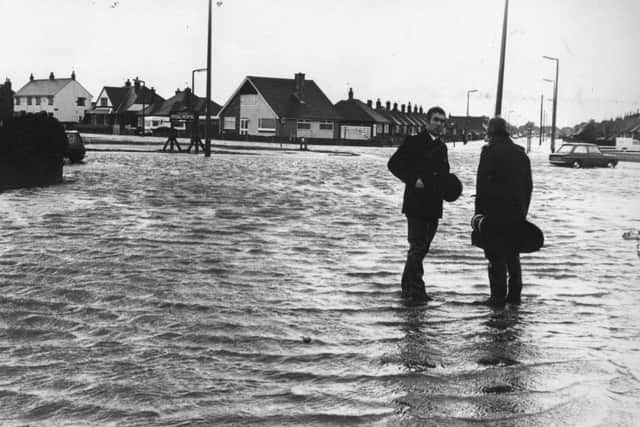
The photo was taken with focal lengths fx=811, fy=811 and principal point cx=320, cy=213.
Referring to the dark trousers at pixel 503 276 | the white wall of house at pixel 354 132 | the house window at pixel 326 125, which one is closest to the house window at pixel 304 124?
the house window at pixel 326 125

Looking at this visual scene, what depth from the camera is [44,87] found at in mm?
120750

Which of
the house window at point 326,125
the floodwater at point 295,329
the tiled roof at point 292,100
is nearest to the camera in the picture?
the floodwater at point 295,329

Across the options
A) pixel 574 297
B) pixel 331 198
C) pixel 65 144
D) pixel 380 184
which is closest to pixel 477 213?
pixel 574 297

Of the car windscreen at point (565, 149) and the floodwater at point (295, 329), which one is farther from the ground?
the car windscreen at point (565, 149)

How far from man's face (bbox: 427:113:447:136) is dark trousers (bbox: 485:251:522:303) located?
1187 mm

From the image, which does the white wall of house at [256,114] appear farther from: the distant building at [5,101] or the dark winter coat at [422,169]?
the dark winter coat at [422,169]

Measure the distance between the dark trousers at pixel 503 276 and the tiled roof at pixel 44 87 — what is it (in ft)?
391

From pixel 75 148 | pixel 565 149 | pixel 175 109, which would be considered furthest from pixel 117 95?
pixel 75 148

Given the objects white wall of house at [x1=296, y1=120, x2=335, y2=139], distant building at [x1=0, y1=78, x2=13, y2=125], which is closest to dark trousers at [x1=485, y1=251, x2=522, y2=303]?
distant building at [x1=0, y1=78, x2=13, y2=125]

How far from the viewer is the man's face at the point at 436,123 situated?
7.31 meters

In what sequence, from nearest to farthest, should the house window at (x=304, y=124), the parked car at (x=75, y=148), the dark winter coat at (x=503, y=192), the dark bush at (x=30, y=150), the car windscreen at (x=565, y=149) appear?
the dark winter coat at (x=503, y=192)
the dark bush at (x=30, y=150)
the parked car at (x=75, y=148)
the car windscreen at (x=565, y=149)
the house window at (x=304, y=124)

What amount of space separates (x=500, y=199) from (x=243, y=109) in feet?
263

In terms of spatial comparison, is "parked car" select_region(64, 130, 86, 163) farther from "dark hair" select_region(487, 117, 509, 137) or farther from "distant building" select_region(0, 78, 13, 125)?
"dark hair" select_region(487, 117, 509, 137)

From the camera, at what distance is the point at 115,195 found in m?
17.1
